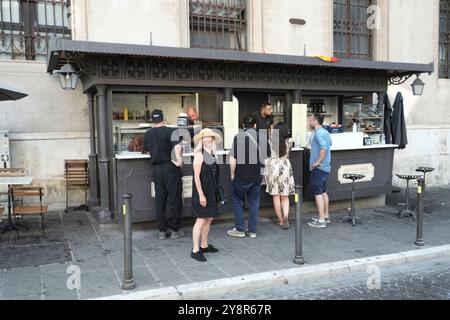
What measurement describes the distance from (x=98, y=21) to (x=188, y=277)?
21.7ft

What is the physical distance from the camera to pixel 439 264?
5.91 meters

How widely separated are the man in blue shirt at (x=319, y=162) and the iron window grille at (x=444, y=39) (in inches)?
340

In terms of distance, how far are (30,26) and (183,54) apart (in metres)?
4.24

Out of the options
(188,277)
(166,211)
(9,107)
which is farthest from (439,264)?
(9,107)

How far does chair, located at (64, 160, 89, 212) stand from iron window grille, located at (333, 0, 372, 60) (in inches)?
305

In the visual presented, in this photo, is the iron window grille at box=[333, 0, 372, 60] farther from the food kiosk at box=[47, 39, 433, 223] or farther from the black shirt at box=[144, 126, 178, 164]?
the black shirt at box=[144, 126, 178, 164]

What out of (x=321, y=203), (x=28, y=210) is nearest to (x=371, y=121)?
(x=321, y=203)

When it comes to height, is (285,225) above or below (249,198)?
below

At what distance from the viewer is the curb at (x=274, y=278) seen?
182 inches

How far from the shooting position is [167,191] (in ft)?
22.4

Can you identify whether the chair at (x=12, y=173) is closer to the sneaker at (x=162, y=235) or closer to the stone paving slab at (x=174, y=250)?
the stone paving slab at (x=174, y=250)

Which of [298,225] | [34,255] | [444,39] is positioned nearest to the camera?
[298,225]

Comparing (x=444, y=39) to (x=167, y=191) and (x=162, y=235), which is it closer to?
(x=167, y=191)
